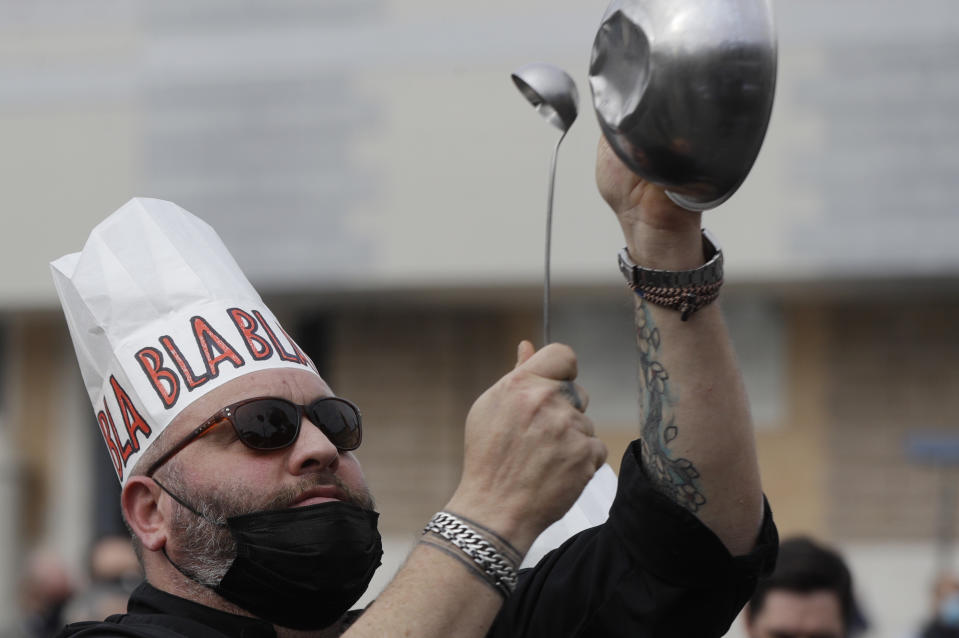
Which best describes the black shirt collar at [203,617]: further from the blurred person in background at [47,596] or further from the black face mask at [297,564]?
the blurred person in background at [47,596]

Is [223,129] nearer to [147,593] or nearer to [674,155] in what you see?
[147,593]

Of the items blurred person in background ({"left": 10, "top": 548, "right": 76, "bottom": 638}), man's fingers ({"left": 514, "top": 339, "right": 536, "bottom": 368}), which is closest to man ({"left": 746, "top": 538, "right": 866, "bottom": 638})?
man's fingers ({"left": 514, "top": 339, "right": 536, "bottom": 368})

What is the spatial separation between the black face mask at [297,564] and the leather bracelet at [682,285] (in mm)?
688

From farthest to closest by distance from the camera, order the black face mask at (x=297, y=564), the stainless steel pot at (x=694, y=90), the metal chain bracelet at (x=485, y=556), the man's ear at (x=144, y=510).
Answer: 1. the man's ear at (x=144, y=510)
2. the black face mask at (x=297, y=564)
3. the metal chain bracelet at (x=485, y=556)
4. the stainless steel pot at (x=694, y=90)

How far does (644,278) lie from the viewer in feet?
7.03

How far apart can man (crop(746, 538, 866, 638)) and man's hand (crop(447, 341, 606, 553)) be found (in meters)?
2.08

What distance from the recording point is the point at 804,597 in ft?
13.3

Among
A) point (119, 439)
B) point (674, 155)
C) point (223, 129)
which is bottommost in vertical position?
point (223, 129)

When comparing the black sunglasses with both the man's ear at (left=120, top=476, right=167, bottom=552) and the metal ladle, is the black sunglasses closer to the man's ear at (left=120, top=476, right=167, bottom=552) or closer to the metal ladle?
the man's ear at (left=120, top=476, right=167, bottom=552)

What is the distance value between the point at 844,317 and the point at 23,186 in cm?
638

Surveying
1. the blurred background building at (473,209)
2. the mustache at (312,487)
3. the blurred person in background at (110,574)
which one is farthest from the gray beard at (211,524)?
the blurred background building at (473,209)

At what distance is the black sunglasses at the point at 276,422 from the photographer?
2.51 m

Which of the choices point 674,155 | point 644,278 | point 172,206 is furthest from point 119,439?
point 674,155

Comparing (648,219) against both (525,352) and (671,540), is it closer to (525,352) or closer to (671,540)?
(525,352)
